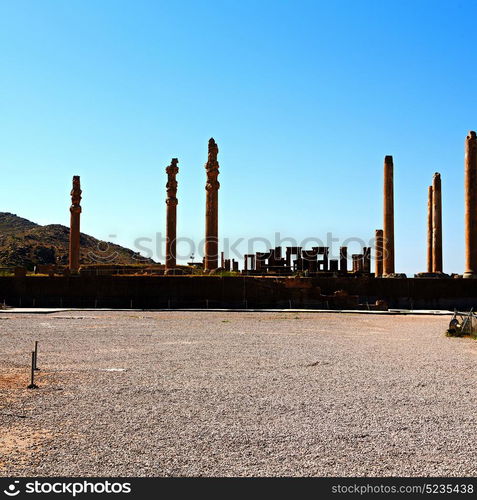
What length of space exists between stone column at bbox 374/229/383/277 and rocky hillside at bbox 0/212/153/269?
38.4 meters

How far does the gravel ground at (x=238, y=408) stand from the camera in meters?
5.98

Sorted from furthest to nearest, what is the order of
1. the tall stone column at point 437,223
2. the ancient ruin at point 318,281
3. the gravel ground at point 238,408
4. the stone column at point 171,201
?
the tall stone column at point 437,223
the stone column at point 171,201
the ancient ruin at point 318,281
the gravel ground at point 238,408

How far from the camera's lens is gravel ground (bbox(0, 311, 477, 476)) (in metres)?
5.98

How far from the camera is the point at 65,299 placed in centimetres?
3356

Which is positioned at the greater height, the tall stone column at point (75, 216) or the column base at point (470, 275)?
the tall stone column at point (75, 216)

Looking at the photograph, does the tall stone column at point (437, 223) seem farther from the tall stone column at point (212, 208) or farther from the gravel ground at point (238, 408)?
the gravel ground at point (238, 408)

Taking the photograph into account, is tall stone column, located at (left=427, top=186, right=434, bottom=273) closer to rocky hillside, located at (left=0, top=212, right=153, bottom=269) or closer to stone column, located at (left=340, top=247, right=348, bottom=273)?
stone column, located at (left=340, top=247, right=348, bottom=273)

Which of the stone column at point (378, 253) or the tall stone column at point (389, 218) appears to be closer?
the tall stone column at point (389, 218)

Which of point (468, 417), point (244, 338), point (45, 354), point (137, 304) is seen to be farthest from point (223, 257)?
point (468, 417)

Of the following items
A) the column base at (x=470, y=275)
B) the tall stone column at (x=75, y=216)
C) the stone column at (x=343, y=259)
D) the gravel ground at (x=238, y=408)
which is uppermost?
the tall stone column at (x=75, y=216)

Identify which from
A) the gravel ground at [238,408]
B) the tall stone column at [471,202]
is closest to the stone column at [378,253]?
the tall stone column at [471,202]

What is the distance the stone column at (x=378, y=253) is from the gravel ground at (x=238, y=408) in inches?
962

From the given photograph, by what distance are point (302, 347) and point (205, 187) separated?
22.3 meters

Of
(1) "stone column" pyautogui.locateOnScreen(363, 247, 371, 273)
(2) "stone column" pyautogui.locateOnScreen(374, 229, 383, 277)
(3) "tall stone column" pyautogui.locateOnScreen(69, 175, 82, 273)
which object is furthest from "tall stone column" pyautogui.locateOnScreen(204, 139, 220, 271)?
(1) "stone column" pyautogui.locateOnScreen(363, 247, 371, 273)
